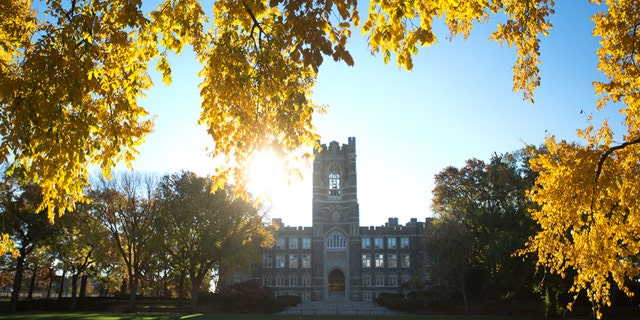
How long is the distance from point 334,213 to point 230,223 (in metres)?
29.3

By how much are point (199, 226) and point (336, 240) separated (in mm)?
30752

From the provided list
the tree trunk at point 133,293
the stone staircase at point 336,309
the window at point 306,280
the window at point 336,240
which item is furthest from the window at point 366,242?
the tree trunk at point 133,293

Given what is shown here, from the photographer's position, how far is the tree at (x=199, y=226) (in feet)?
118

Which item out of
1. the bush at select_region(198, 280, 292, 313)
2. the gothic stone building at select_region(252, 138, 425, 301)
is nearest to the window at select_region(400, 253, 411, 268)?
the gothic stone building at select_region(252, 138, 425, 301)

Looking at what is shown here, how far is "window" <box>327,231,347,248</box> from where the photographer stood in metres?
64.4

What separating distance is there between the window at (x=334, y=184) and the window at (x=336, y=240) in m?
5.56

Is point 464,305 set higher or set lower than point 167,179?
lower

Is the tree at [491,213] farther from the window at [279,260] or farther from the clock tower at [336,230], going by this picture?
the window at [279,260]

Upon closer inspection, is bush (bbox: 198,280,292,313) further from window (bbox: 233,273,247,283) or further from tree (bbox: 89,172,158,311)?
window (bbox: 233,273,247,283)

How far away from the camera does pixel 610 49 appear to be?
28.0ft

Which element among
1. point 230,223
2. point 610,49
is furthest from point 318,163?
point 610,49

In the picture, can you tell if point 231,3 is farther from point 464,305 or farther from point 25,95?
point 464,305

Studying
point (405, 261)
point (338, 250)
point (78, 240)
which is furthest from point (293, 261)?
point (78, 240)

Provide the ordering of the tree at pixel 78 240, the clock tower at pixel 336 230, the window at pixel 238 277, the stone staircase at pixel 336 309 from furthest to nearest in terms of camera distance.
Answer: the window at pixel 238 277 → the clock tower at pixel 336 230 → the stone staircase at pixel 336 309 → the tree at pixel 78 240
